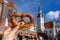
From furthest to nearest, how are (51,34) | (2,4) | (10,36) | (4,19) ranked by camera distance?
(51,34)
(2,4)
(4,19)
(10,36)

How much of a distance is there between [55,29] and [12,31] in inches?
2000

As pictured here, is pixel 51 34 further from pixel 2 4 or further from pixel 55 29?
pixel 2 4

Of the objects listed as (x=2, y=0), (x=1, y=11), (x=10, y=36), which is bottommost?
(x=10, y=36)

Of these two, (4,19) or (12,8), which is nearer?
(4,19)

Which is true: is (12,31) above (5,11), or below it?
below

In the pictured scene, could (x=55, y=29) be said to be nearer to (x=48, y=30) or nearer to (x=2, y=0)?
(x=48, y=30)

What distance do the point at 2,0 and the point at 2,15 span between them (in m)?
3.41

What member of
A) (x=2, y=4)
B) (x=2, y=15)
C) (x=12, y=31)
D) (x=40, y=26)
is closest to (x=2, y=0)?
(x=2, y=4)

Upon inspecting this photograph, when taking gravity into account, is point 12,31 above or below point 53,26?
below

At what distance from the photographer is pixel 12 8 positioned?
89.9 feet

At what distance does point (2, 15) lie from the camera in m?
22.2

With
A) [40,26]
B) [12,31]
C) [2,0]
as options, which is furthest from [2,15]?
[40,26]

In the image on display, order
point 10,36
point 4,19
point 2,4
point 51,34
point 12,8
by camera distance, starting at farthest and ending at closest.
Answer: point 51,34 < point 12,8 < point 2,4 < point 4,19 < point 10,36

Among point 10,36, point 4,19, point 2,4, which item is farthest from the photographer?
point 2,4
